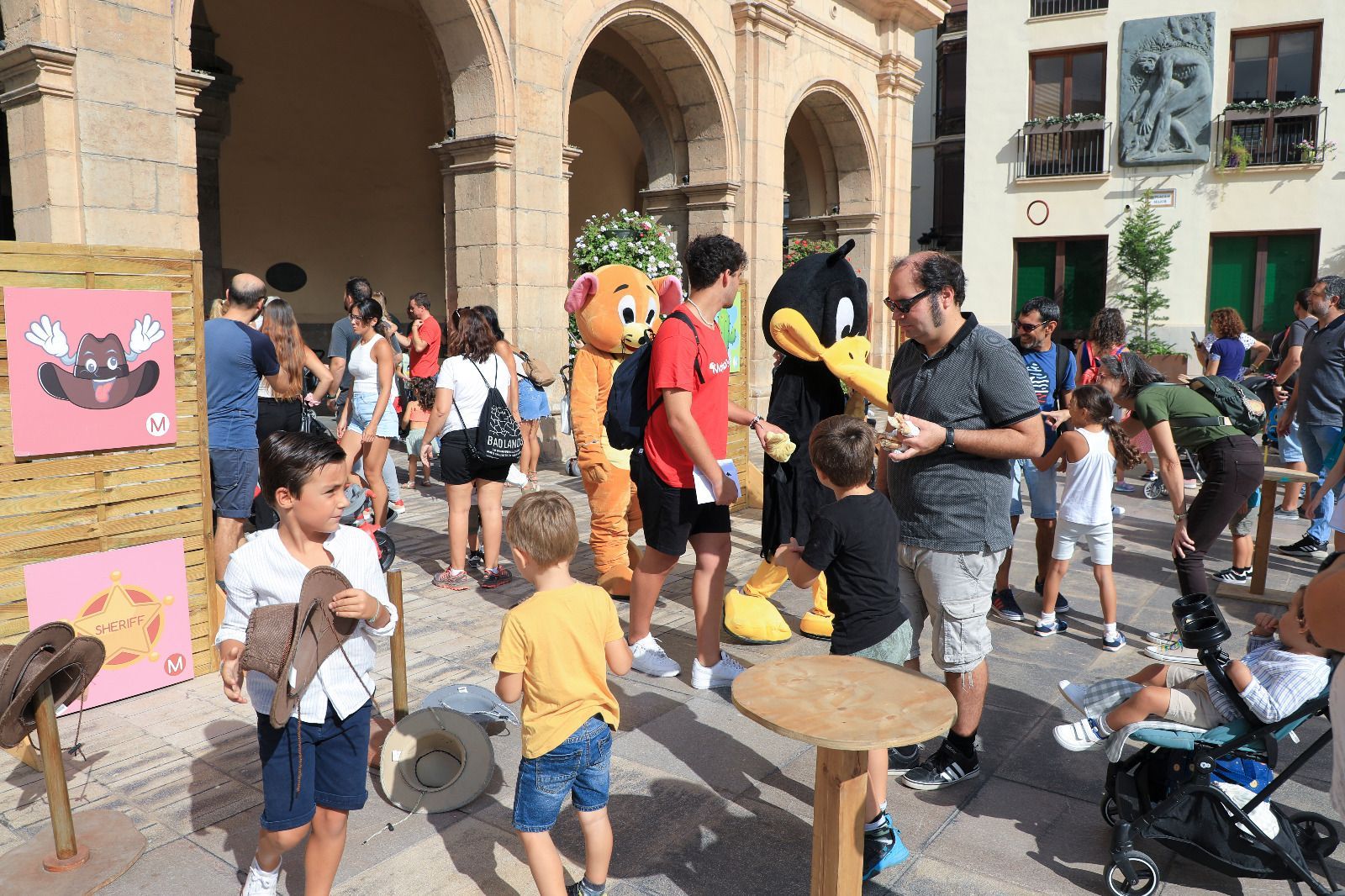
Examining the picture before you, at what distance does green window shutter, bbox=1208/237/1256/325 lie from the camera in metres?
20.2

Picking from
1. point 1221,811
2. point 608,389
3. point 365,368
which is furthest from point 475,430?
point 1221,811

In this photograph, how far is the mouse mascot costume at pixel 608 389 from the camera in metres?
5.77

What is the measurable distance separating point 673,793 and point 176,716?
219 cm

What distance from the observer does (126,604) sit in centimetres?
427

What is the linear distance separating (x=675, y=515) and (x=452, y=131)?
7189mm

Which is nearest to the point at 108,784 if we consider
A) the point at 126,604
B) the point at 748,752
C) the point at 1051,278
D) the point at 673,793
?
the point at 126,604

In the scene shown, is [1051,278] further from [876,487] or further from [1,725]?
[1,725]

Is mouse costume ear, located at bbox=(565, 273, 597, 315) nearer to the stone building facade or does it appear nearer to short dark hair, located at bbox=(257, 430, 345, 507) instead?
the stone building facade

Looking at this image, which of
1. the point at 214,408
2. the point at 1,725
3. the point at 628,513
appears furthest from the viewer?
the point at 628,513

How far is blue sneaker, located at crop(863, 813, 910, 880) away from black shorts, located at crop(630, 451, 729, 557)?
1.62m

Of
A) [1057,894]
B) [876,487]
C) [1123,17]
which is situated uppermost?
[1123,17]

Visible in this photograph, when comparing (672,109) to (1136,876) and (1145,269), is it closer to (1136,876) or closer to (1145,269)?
(1136,876)

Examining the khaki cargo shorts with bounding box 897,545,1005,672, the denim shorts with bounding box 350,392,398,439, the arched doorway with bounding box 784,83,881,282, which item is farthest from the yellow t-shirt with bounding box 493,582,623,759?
the arched doorway with bounding box 784,83,881,282

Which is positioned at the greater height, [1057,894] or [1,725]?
[1,725]
